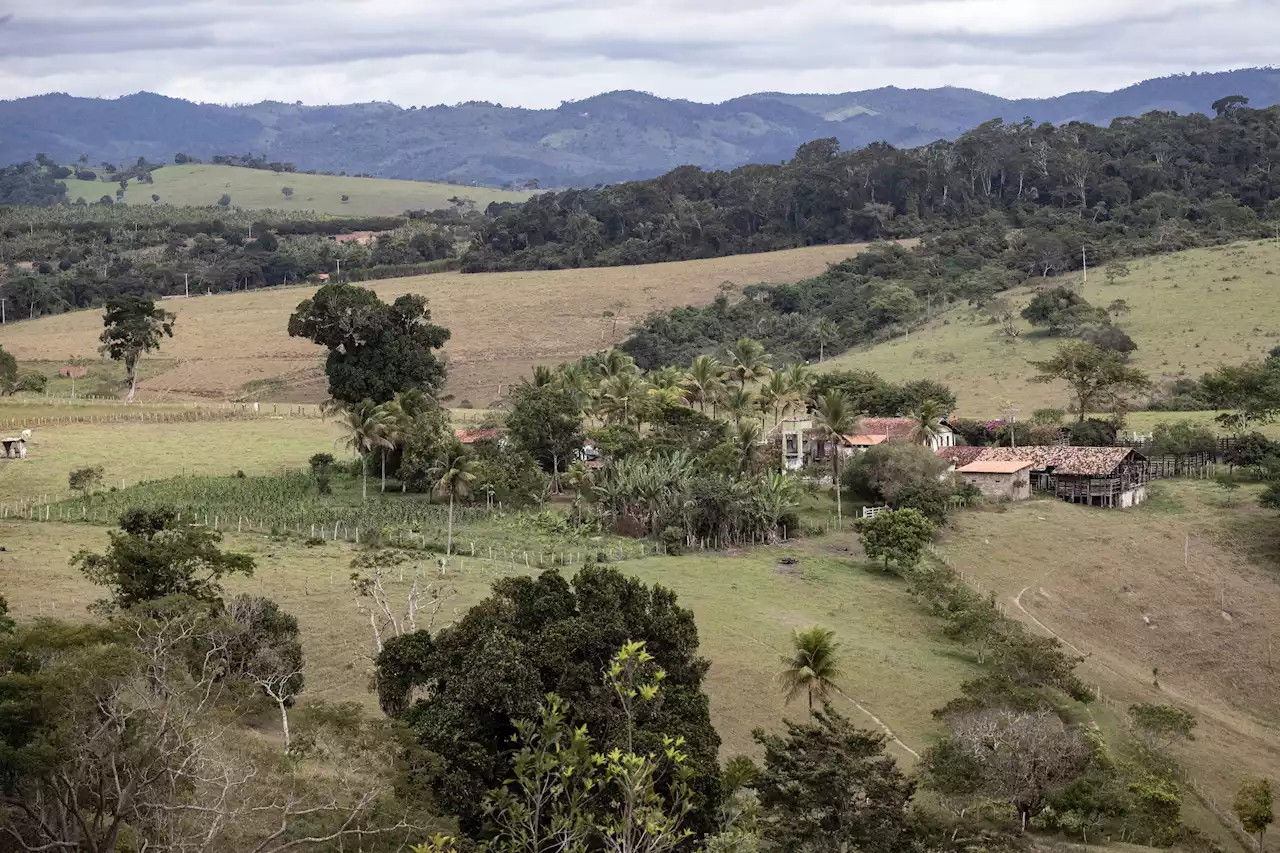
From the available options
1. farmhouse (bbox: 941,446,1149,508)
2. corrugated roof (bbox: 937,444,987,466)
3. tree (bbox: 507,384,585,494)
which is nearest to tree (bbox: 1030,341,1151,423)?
farmhouse (bbox: 941,446,1149,508)

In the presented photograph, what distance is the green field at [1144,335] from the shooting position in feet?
265

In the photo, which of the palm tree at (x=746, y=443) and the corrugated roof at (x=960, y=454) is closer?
the palm tree at (x=746, y=443)

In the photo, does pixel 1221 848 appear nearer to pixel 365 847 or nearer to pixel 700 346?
pixel 365 847

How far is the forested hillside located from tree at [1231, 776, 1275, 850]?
238 feet

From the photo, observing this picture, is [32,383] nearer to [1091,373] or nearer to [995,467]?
[995,467]

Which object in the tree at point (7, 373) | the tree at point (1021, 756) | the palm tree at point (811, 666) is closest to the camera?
the tree at point (1021, 756)

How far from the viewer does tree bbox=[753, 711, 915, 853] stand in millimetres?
25875

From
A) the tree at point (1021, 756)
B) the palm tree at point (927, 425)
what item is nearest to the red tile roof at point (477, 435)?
the palm tree at point (927, 425)

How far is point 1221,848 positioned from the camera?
3111 centimetres

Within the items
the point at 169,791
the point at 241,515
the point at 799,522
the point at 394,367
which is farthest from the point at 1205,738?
the point at 394,367

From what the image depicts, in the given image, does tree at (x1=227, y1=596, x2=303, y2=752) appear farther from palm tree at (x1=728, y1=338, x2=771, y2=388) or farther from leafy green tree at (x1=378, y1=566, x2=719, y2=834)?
palm tree at (x1=728, y1=338, x2=771, y2=388)

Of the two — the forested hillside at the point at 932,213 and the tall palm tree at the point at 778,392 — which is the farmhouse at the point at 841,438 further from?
the forested hillside at the point at 932,213

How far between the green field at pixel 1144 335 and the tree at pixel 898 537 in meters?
27.2

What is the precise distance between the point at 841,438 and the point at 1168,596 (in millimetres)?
17802
